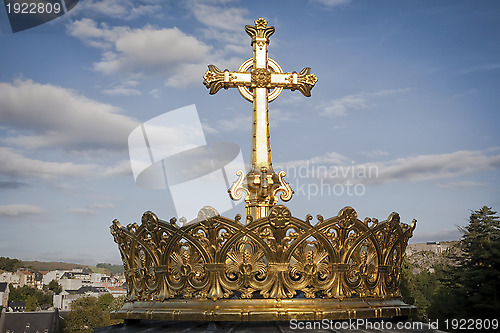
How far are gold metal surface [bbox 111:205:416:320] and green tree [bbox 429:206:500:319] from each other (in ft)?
54.7

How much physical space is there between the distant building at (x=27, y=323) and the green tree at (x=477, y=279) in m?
32.6

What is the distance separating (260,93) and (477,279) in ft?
57.5

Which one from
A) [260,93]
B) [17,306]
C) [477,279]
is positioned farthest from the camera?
[17,306]

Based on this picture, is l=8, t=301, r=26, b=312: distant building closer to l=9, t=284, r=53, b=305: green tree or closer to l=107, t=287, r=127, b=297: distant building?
l=9, t=284, r=53, b=305: green tree

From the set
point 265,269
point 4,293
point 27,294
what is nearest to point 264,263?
point 265,269

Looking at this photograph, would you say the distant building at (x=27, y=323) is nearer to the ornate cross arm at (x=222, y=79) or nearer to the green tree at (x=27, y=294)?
the green tree at (x=27, y=294)

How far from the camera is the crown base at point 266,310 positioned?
3068mm

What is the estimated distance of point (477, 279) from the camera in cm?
1878

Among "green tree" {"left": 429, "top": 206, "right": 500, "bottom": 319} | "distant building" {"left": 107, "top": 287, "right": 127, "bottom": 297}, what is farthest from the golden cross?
"distant building" {"left": 107, "top": 287, "right": 127, "bottom": 297}

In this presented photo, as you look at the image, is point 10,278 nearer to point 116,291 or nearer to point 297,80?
point 116,291

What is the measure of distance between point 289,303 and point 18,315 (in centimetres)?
4402

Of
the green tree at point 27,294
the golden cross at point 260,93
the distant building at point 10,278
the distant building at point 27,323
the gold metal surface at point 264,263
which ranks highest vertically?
the golden cross at point 260,93

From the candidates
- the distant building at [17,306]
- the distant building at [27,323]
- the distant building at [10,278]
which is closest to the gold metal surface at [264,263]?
the distant building at [27,323]

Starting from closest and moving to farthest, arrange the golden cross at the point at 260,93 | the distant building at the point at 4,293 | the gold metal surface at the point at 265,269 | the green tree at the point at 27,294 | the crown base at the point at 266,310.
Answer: the crown base at the point at 266,310, the gold metal surface at the point at 265,269, the golden cross at the point at 260,93, the distant building at the point at 4,293, the green tree at the point at 27,294
